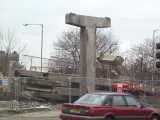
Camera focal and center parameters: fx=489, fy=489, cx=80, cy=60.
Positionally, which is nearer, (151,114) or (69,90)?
(151,114)

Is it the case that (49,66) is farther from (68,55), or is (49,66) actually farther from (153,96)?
(68,55)

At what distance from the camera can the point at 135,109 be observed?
19125 mm

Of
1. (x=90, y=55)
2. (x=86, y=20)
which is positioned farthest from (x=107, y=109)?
(x=90, y=55)

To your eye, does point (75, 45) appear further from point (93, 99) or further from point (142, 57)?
point (93, 99)

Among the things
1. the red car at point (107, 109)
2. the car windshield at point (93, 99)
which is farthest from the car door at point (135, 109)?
the car windshield at point (93, 99)

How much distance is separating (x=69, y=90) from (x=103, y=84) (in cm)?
398

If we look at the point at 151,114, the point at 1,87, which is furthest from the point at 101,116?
the point at 1,87

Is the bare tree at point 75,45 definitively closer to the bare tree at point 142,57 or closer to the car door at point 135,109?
the bare tree at point 142,57

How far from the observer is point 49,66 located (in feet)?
155

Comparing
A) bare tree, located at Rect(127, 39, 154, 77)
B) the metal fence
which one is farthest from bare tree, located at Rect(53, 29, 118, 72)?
the metal fence

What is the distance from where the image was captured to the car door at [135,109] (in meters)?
19.0

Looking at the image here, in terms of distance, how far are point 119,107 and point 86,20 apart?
1275cm

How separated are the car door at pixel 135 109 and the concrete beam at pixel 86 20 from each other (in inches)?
448

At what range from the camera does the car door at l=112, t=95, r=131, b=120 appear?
18422mm
